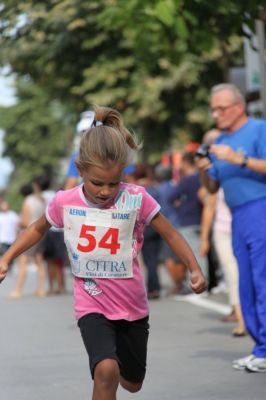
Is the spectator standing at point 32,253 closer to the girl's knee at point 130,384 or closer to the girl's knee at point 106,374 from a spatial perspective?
the girl's knee at point 130,384

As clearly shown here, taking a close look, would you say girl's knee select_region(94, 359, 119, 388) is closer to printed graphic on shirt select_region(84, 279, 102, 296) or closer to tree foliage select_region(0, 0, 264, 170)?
printed graphic on shirt select_region(84, 279, 102, 296)

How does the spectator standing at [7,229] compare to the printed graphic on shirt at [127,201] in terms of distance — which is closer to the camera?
the printed graphic on shirt at [127,201]

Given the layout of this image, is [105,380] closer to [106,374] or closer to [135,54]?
[106,374]

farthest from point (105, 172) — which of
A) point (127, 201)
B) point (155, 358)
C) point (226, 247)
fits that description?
point (226, 247)

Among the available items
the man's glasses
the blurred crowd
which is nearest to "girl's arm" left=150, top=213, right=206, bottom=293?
the man's glasses

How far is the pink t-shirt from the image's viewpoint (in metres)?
5.85

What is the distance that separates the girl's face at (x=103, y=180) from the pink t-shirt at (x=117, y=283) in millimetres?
183

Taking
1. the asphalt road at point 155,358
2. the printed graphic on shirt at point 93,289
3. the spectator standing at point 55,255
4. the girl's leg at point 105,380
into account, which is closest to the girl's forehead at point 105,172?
the printed graphic on shirt at point 93,289

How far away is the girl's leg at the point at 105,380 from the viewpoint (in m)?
5.48

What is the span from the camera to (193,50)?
454 inches

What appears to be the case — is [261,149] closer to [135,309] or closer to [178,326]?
[135,309]

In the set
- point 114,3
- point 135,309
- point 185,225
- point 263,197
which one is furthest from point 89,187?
point 185,225

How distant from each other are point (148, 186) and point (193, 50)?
4845 millimetres

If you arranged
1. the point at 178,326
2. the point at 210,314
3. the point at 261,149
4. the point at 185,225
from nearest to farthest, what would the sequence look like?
the point at 261,149 → the point at 178,326 → the point at 210,314 → the point at 185,225
